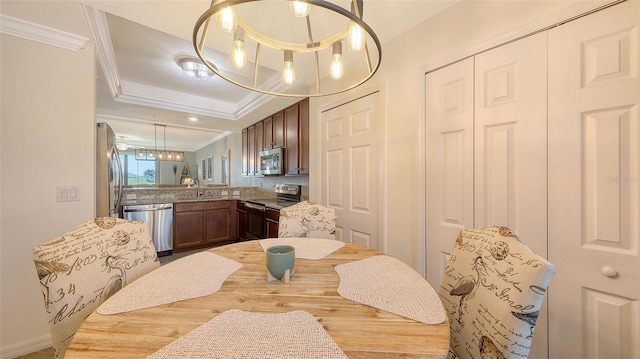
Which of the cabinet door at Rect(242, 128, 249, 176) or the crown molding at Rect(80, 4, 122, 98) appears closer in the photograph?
the crown molding at Rect(80, 4, 122, 98)

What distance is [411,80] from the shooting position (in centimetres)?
175

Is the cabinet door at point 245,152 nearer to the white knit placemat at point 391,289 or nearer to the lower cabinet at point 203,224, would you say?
the lower cabinet at point 203,224

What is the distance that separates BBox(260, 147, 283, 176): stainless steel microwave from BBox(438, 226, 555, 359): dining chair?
2750 millimetres

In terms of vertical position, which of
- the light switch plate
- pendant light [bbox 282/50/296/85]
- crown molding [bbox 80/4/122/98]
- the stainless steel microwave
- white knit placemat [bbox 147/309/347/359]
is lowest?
white knit placemat [bbox 147/309/347/359]

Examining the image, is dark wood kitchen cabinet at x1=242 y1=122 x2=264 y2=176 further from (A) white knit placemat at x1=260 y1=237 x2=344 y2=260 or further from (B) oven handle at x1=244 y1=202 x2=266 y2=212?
(A) white knit placemat at x1=260 y1=237 x2=344 y2=260

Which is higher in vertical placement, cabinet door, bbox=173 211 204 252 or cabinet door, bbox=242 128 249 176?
cabinet door, bbox=242 128 249 176

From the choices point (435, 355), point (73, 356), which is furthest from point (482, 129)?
point (73, 356)

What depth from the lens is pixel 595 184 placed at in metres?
1.05

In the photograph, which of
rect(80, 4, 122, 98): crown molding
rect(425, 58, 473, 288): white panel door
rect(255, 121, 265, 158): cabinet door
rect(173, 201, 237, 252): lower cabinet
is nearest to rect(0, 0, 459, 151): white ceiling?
rect(80, 4, 122, 98): crown molding

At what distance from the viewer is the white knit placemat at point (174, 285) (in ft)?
2.46

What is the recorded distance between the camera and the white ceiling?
4.93 feet

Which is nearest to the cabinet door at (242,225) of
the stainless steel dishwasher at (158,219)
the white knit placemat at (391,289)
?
the stainless steel dishwasher at (158,219)

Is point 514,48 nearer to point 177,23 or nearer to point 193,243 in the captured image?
point 177,23

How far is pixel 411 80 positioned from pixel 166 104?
3403 mm
